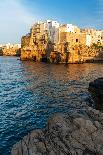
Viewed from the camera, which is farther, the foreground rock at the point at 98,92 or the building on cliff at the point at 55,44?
the building on cliff at the point at 55,44

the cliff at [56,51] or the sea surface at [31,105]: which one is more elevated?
the cliff at [56,51]

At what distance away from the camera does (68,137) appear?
15.3 meters

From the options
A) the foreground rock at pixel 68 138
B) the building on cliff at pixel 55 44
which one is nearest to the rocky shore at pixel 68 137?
the foreground rock at pixel 68 138

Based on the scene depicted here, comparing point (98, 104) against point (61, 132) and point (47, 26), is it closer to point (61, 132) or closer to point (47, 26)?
point (61, 132)

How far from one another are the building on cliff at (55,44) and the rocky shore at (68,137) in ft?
405

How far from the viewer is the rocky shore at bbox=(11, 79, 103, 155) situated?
1473 centimetres

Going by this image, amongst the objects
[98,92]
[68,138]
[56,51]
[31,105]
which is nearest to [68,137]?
[68,138]

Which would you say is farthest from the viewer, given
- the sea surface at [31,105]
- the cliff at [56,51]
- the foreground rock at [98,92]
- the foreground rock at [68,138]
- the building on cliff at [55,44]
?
the building on cliff at [55,44]

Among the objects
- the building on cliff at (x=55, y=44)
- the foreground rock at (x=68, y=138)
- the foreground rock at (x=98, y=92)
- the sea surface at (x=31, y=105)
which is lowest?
the sea surface at (x=31, y=105)

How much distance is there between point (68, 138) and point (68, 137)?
0.20ft

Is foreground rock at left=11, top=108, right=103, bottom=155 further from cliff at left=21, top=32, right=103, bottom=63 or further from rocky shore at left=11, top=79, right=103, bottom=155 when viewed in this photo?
cliff at left=21, top=32, right=103, bottom=63

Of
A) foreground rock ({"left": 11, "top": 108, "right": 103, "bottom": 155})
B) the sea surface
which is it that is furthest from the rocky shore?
the sea surface

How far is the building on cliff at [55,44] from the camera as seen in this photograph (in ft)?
470

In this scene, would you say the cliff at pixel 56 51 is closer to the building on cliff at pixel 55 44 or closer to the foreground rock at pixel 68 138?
the building on cliff at pixel 55 44
